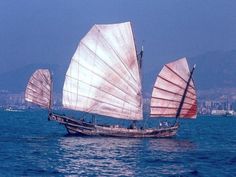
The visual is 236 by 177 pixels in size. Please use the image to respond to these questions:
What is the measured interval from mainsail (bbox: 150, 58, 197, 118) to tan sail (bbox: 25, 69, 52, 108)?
1090 cm

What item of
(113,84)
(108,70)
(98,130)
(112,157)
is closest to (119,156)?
(112,157)

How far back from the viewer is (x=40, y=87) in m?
76.1

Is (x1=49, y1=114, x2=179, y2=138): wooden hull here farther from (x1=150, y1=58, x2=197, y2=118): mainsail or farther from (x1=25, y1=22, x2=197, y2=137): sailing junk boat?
(x1=150, y1=58, x2=197, y2=118): mainsail

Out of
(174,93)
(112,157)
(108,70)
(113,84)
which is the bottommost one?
(112,157)

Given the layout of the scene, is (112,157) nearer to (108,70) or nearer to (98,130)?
(98,130)

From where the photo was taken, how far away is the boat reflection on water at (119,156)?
4759cm

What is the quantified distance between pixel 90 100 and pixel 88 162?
79.0ft

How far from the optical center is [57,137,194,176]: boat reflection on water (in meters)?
47.6

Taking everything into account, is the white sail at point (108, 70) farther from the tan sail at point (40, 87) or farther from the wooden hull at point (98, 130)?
the tan sail at point (40, 87)

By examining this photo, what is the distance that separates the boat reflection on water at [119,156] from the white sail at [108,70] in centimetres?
420

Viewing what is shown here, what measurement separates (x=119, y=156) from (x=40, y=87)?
21497 mm

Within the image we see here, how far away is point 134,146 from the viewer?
6750 centimetres

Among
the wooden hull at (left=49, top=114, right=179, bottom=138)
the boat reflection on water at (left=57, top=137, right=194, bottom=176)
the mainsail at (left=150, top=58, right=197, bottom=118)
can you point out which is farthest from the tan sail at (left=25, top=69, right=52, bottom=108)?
the mainsail at (left=150, top=58, right=197, bottom=118)

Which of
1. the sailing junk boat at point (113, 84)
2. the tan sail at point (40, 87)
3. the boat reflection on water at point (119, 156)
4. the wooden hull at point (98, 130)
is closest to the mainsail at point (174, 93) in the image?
the sailing junk boat at point (113, 84)
